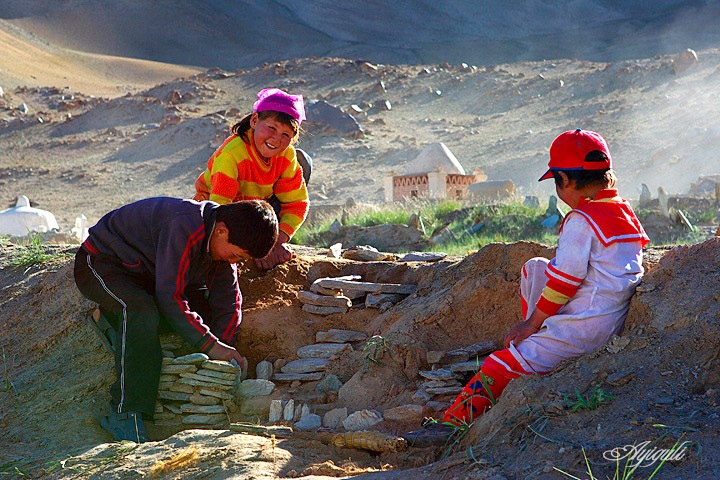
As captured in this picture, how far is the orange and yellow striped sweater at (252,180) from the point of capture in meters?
4.42

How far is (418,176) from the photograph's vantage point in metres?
14.3

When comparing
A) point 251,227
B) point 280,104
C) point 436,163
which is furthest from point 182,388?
point 436,163

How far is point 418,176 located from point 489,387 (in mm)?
11236

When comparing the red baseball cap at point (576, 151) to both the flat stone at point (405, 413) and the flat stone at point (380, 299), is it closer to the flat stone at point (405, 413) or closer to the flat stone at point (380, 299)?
the flat stone at point (405, 413)

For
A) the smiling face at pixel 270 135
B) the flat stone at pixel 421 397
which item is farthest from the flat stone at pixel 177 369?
the smiling face at pixel 270 135

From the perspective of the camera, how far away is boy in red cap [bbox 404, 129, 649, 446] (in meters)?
3.17

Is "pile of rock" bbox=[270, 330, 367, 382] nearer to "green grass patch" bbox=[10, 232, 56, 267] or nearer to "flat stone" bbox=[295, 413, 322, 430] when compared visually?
"flat stone" bbox=[295, 413, 322, 430]

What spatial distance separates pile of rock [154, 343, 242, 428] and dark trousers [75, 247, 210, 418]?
10 cm

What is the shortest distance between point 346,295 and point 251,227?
1.16 meters

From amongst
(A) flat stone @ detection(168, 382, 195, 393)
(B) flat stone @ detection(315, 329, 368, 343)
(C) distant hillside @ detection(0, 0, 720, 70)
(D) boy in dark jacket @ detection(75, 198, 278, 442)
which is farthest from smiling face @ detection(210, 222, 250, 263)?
(C) distant hillside @ detection(0, 0, 720, 70)

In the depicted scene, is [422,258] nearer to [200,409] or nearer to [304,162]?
[304,162]

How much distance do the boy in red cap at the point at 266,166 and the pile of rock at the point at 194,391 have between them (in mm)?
904

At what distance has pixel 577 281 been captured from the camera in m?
3.16

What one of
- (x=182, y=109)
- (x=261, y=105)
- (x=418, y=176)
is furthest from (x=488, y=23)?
(x=261, y=105)
